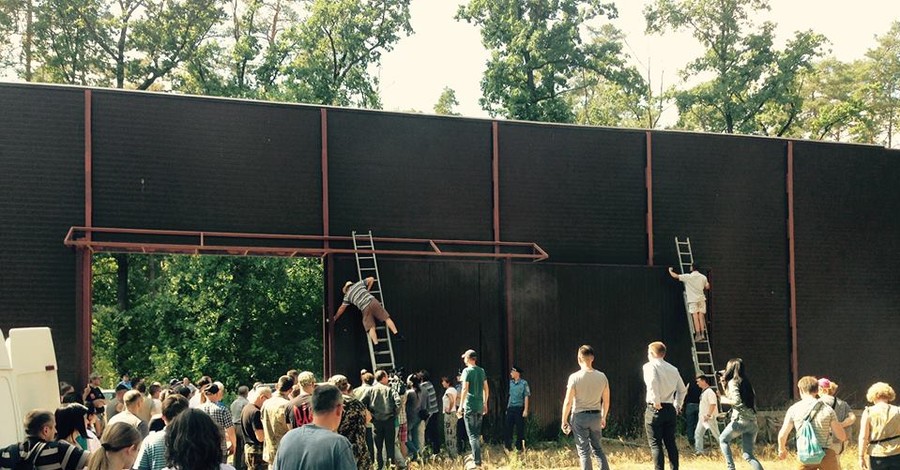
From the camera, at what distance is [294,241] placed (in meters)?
19.9

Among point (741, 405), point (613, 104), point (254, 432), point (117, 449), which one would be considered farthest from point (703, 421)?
point (613, 104)

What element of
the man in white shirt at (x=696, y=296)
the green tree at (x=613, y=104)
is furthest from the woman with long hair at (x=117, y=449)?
the green tree at (x=613, y=104)

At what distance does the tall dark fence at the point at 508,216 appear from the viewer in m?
18.3

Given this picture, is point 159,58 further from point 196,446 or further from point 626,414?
point 196,446

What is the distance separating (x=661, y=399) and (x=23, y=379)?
24.2 ft

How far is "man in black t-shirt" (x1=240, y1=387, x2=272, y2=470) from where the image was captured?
1224 centimetres

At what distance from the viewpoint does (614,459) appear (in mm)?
18062

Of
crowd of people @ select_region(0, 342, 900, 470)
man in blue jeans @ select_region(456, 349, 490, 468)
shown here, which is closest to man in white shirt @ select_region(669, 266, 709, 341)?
crowd of people @ select_region(0, 342, 900, 470)

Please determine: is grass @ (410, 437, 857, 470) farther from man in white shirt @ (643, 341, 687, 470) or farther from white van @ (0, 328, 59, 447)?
white van @ (0, 328, 59, 447)

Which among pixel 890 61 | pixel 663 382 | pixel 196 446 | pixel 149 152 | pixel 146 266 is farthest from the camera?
pixel 890 61

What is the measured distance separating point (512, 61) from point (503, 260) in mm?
20891

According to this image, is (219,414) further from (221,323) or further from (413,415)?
(221,323)

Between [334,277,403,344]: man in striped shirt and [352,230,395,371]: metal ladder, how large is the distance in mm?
169

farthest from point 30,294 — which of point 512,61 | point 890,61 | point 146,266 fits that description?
point 890,61
